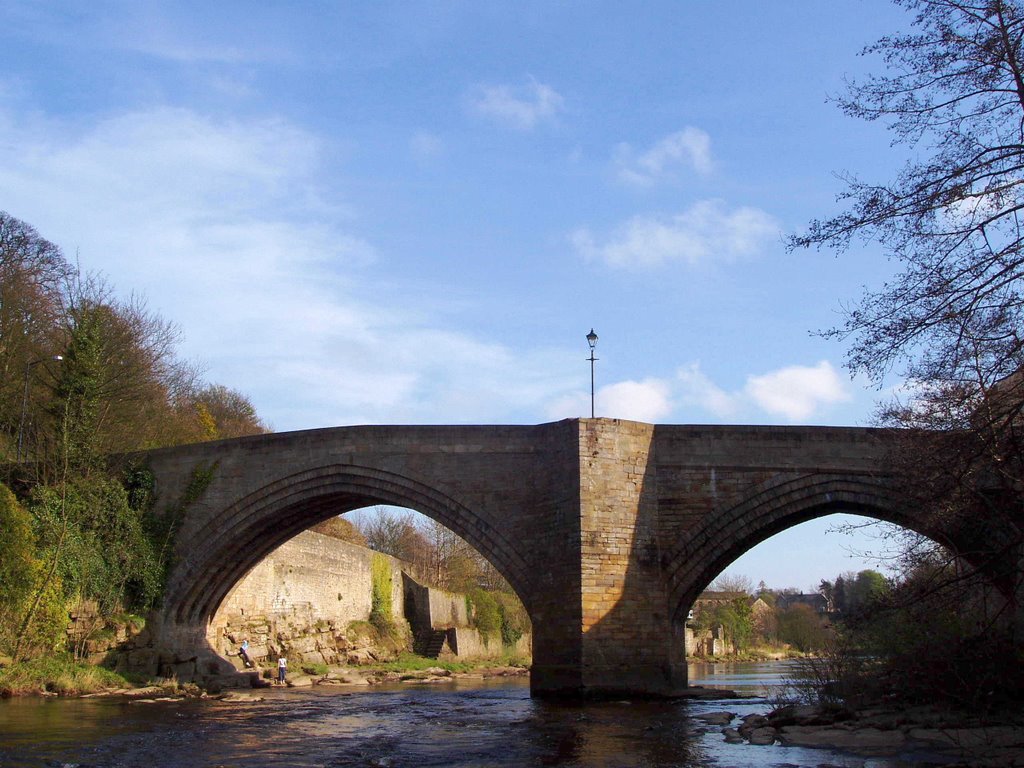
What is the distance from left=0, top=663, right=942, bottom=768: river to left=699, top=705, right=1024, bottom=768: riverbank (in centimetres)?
37

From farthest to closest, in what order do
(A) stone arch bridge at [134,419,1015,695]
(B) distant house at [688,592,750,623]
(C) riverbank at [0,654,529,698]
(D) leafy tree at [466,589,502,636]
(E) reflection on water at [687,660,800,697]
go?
1. (B) distant house at [688,592,750,623]
2. (D) leafy tree at [466,589,502,636]
3. (E) reflection on water at [687,660,800,697]
4. (A) stone arch bridge at [134,419,1015,695]
5. (C) riverbank at [0,654,529,698]

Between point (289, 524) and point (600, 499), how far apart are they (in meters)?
6.85

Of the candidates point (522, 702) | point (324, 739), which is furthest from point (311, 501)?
point (324, 739)

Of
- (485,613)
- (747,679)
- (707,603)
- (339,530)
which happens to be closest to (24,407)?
(339,530)

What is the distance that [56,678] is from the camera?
55.1ft

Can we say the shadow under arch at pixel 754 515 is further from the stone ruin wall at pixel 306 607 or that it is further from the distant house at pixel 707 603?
the distant house at pixel 707 603

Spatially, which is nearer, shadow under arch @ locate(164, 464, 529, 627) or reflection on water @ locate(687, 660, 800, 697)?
reflection on water @ locate(687, 660, 800, 697)

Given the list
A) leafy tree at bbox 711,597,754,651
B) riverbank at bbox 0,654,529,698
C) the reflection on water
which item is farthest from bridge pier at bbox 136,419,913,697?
leafy tree at bbox 711,597,754,651

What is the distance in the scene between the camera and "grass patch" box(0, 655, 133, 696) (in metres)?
16.0

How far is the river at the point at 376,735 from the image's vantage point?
9406mm

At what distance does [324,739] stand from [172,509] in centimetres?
986

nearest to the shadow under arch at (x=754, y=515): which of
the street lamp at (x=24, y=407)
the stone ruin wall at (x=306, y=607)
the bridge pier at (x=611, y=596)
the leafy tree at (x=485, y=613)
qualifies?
the bridge pier at (x=611, y=596)

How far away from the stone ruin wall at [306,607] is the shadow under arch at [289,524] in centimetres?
113

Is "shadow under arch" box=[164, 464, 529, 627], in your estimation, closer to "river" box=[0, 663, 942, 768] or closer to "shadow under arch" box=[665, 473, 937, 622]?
"shadow under arch" box=[665, 473, 937, 622]
